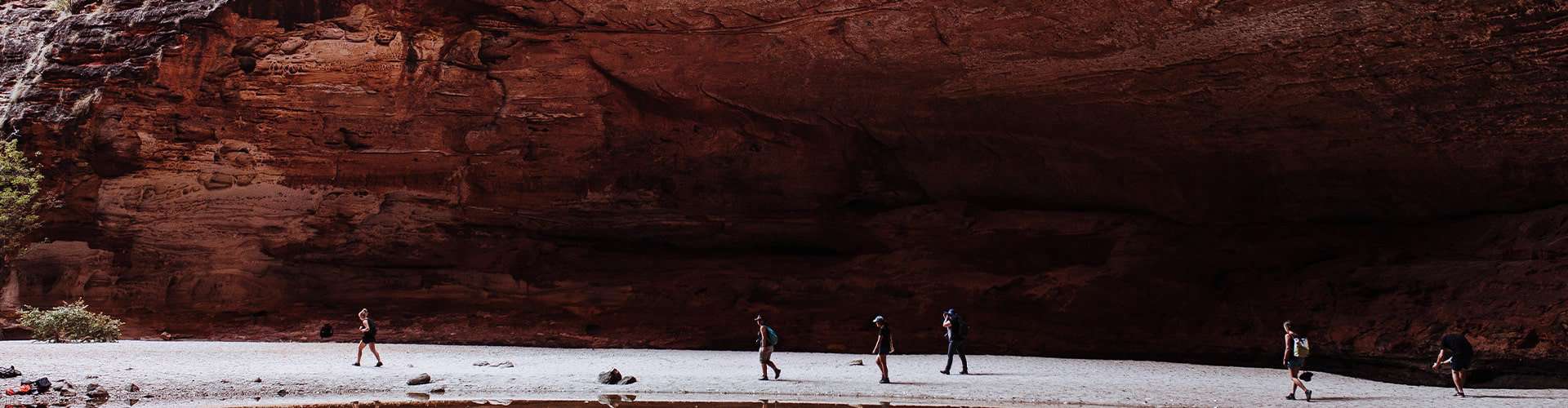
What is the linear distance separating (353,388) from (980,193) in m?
11.9

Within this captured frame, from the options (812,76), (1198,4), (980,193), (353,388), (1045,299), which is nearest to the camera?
(353,388)

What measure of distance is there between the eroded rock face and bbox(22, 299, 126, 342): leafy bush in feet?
4.96

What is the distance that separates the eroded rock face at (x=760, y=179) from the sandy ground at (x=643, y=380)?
2.34 metres

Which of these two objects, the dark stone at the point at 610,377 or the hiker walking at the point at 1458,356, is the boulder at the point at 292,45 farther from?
the hiker walking at the point at 1458,356

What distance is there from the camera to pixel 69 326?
1683 cm

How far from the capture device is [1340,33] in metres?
14.5

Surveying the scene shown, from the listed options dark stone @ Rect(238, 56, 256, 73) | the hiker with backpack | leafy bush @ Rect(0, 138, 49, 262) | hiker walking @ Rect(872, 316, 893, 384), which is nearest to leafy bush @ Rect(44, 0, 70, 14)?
leafy bush @ Rect(0, 138, 49, 262)

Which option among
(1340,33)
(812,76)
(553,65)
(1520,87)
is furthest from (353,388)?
(1520,87)

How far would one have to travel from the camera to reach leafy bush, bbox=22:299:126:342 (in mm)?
16688

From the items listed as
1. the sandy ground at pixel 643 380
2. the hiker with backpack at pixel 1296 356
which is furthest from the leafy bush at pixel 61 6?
the hiker with backpack at pixel 1296 356

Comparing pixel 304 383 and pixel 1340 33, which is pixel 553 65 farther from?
pixel 1340 33

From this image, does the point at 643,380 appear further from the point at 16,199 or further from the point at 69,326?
the point at 16,199

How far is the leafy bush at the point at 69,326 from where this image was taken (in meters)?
16.7

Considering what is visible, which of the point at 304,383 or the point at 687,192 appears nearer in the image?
the point at 304,383
